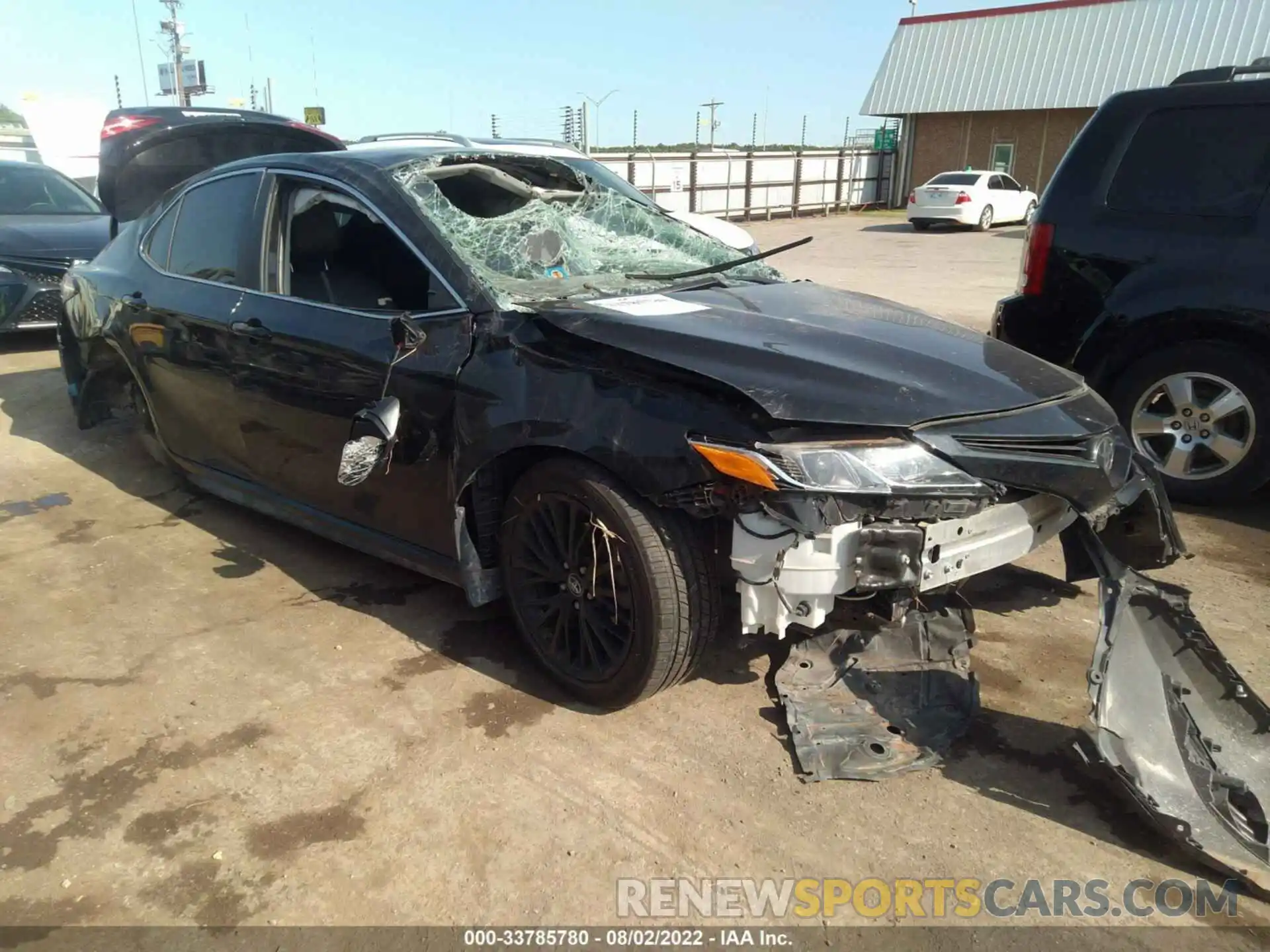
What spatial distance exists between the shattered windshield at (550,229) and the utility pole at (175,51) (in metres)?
37.5

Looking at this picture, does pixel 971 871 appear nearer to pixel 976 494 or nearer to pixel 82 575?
pixel 976 494

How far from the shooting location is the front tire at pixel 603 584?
269cm

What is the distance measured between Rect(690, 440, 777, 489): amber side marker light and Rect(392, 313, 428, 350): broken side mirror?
1108 mm

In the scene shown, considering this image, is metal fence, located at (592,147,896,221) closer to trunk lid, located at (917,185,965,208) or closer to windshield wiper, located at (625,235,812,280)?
trunk lid, located at (917,185,965,208)

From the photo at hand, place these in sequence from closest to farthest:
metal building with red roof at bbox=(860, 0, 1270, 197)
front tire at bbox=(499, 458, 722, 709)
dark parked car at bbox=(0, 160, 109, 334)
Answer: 1. front tire at bbox=(499, 458, 722, 709)
2. dark parked car at bbox=(0, 160, 109, 334)
3. metal building with red roof at bbox=(860, 0, 1270, 197)

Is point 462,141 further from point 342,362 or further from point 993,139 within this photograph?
point 993,139

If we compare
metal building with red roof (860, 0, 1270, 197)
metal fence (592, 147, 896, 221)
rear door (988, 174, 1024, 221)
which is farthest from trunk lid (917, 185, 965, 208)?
metal building with red roof (860, 0, 1270, 197)

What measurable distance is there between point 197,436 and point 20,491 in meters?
1.52

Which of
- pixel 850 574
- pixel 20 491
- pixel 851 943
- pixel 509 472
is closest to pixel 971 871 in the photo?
pixel 851 943

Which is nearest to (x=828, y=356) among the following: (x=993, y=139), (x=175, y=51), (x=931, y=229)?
(x=931, y=229)

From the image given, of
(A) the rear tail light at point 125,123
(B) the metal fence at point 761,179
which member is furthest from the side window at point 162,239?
(B) the metal fence at point 761,179

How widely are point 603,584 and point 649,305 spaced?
3.06 feet

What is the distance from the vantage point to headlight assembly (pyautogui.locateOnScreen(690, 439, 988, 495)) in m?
2.41

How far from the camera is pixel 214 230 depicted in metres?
4.14
